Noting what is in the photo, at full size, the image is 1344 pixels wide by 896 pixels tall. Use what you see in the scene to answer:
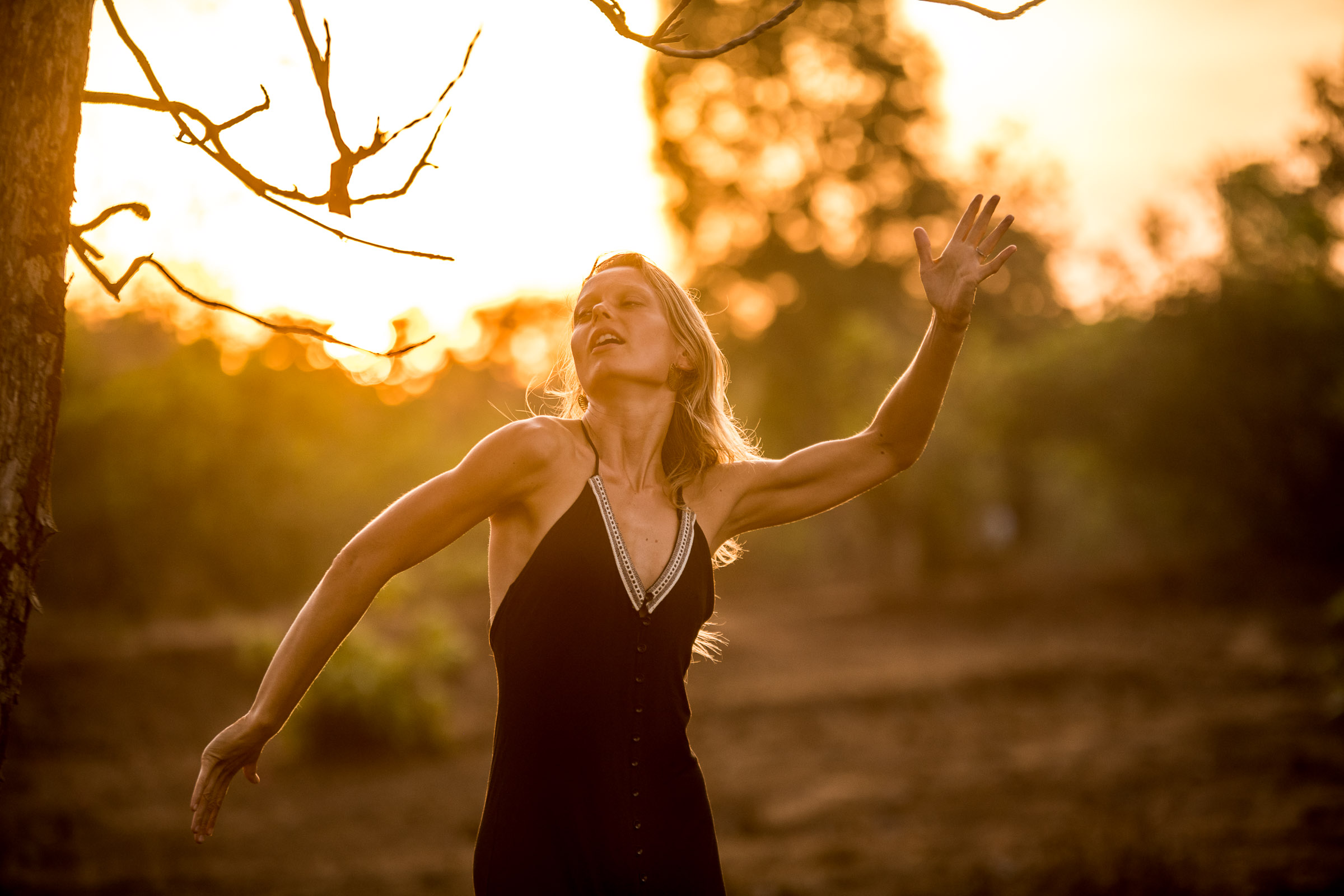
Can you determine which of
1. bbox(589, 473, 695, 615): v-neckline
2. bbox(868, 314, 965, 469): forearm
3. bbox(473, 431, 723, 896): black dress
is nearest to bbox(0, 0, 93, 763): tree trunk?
bbox(473, 431, 723, 896): black dress

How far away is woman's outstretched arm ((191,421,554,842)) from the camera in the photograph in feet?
6.42

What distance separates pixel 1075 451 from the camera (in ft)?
77.4

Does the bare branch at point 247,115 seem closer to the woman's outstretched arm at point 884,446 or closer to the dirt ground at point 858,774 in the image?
the woman's outstretched arm at point 884,446

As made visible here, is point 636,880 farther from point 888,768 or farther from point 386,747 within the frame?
point 386,747

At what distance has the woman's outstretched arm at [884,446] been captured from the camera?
95.9 inches

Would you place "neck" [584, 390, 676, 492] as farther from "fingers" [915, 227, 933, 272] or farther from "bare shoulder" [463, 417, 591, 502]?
"fingers" [915, 227, 933, 272]

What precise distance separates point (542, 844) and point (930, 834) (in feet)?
23.4

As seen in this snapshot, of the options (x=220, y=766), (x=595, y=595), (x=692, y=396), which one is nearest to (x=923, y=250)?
(x=692, y=396)

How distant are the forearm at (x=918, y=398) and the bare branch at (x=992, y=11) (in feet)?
2.02

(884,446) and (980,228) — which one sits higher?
(980,228)

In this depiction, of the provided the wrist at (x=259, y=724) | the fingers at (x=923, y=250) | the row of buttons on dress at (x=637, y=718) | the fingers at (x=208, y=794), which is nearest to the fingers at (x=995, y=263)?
the fingers at (x=923, y=250)

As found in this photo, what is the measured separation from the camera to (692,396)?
2.60m

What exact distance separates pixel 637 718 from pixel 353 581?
588 mm

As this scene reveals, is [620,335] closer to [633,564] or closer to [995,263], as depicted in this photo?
[633,564]
